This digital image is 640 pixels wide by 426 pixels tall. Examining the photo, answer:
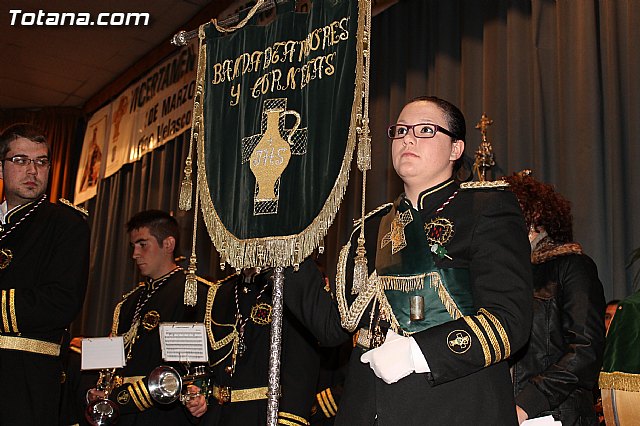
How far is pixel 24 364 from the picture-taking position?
10.9 ft

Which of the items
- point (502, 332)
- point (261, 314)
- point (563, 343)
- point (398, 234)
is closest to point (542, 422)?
point (563, 343)

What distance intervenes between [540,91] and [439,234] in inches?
118

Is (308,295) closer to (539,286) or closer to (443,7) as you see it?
(539,286)

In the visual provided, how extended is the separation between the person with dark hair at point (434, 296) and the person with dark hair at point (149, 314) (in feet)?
6.80

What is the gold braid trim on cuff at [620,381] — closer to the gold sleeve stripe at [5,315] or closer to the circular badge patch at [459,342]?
the circular badge patch at [459,342]

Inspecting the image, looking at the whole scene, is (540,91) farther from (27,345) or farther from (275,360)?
(27,345)

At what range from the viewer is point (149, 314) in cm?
466

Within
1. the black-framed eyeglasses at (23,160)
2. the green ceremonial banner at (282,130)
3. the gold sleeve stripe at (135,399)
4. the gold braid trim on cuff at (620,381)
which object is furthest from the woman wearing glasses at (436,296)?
the gold sleeve stripe at (135,399)

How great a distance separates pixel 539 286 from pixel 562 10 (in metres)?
2.43

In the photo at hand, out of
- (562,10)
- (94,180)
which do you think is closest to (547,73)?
(562,10)

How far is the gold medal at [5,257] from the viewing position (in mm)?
3419

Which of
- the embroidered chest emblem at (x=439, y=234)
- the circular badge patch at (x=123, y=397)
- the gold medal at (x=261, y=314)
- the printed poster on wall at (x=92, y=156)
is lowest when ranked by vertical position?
the circular badge patch at (x=123, y=397)

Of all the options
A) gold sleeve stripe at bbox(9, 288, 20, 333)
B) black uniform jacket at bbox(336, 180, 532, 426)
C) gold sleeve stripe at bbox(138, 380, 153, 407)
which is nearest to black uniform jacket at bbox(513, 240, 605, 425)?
black uniform jacket at bbox(336, 180, 532, 426)

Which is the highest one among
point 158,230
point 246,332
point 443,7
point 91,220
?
point 443,7
